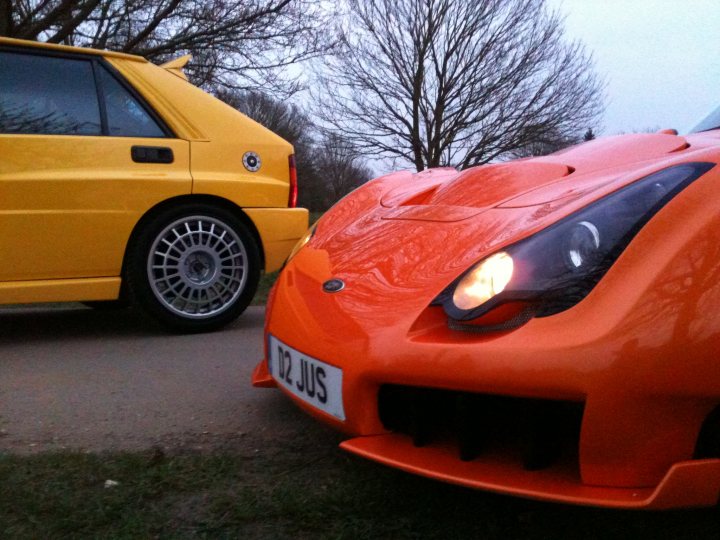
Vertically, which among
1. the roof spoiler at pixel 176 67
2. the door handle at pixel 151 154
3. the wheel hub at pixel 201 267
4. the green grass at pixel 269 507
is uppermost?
the roof spoiler at pixel 176 67

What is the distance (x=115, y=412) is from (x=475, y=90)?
19800 millimetres

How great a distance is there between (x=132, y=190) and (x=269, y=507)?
234cm

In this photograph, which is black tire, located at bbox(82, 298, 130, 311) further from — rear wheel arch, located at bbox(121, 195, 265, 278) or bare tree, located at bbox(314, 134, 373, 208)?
bare tree, located at bbox(314, 134, 373, 208)

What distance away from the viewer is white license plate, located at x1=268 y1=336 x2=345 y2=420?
1.88 m

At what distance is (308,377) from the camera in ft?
6.55

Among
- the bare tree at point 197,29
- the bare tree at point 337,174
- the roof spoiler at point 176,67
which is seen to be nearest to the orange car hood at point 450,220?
the roof spoiler at point 176,67

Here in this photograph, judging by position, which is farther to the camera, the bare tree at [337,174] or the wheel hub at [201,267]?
the bare tree at [337,174]

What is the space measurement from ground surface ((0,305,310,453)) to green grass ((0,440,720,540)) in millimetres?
273

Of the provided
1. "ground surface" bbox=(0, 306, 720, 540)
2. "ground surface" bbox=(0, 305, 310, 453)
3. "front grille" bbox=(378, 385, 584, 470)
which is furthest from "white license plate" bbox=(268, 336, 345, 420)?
"ground surface" bbox=(0, 305, 310, 453)

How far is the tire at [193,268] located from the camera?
3.86 metres

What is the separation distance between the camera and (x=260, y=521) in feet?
6.06

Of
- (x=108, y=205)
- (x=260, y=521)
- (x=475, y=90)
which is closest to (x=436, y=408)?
(x=260, y=521)

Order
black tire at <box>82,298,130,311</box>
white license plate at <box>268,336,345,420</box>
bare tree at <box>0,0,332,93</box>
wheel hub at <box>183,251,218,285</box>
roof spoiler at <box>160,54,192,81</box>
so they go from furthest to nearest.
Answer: bare tree at <box>0,0,332,93</box>, black tire at <box>82,298,130,311</box>, roof spoiler at <box>160,54,192,81</box>, wheel hub at <box>183,251,218,285</box>, white license plate at <box>268,336,345,420</box>

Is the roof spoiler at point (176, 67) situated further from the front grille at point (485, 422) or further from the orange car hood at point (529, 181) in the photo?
the front grille at point (485, 422)
